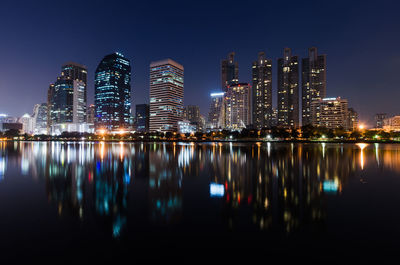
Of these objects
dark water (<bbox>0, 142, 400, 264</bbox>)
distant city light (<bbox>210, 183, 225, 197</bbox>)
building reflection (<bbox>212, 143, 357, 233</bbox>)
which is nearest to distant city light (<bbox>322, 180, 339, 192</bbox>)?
building reflection (<bbox>212, 143, 357, 233</bbox>)

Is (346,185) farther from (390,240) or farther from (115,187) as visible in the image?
(115,187)

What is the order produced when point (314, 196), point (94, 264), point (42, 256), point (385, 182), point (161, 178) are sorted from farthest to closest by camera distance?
point (161, 178) < point (385, 182) < point (314, 196) < point (42, 256) < point (94, 264)

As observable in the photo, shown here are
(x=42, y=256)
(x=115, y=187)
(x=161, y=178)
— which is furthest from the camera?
(x=161, y=178)

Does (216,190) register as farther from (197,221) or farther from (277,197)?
(197,221)

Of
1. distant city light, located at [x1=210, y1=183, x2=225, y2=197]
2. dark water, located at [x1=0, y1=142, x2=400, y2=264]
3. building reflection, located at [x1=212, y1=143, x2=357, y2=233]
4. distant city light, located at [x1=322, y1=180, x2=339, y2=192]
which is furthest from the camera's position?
distant city light, located at [x1=322, y1=180, x2=339, y2=192]

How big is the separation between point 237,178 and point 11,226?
14.0 m

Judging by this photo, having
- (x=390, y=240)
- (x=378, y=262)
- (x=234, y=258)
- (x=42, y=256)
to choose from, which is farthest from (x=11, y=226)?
(x=390, y=240)

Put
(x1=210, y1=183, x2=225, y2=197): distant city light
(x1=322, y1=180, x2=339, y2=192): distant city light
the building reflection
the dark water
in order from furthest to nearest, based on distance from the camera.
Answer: (x1=322, y1=180, x2=339, y2=192): distant city light, (x1=210, y1=183, x2=225, y2=197): distant city light, the building reflection, the dark water

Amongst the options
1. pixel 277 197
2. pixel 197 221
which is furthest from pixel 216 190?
pixel 197 221

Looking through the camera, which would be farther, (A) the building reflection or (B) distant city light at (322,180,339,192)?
(B) distant city light at (322,180,339,192)

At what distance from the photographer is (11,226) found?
8984mm

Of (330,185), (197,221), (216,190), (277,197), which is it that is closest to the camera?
(197,221)

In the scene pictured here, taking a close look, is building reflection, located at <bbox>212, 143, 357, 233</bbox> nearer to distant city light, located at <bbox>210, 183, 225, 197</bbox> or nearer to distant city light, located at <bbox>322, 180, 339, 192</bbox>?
distant city light, located at <bbox>322, 180, 339, 192</bbox>

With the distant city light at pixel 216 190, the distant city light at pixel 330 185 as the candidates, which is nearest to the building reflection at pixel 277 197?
the distant city light at pixel 330 185
